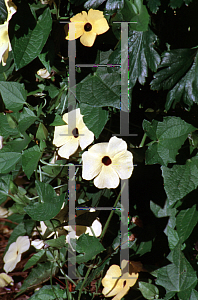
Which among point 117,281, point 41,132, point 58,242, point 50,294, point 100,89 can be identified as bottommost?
point 50,294

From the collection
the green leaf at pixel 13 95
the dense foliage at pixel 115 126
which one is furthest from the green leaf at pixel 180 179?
the green leaf at pixel 13 95

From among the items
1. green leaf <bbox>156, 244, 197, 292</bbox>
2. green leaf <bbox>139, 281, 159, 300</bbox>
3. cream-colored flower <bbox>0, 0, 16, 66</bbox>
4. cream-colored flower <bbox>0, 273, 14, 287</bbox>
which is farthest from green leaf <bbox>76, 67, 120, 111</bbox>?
cream-colored flower <bbox>0, 273, 14, 287</bbox>

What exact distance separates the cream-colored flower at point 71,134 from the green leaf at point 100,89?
61 mm

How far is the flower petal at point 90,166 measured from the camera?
2.27 feet

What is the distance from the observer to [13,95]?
78cm

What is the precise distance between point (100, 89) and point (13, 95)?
0.27 m

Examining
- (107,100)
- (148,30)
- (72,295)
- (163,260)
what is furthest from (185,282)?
(148,30)

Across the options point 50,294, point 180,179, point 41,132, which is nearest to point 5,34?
point 41,132

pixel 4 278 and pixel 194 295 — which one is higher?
pixel 194 295

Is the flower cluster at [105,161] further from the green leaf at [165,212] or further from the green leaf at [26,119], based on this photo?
the green leaf at [165,212]

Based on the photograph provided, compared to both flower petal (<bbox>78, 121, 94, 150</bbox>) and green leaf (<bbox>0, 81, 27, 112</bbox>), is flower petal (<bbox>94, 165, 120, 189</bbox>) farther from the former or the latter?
green leaf (<bbox>0, 81, 27, 112</bbox>)

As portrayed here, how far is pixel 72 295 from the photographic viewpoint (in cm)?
88

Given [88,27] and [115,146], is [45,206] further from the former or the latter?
[88,27]

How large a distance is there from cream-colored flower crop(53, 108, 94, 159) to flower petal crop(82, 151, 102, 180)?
4 centimetres
